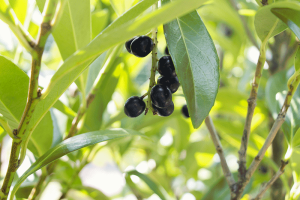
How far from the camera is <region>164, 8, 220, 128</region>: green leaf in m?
0.39

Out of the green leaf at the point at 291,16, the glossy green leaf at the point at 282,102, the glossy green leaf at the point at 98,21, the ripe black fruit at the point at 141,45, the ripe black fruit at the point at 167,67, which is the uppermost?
the glossy green leaf at the point at 98,21

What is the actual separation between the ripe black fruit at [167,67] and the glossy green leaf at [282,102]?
12.7 inches

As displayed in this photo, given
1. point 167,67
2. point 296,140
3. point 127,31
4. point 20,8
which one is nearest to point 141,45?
point 167,67

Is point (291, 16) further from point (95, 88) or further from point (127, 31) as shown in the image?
point (95, 88)

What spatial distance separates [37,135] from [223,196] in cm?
50

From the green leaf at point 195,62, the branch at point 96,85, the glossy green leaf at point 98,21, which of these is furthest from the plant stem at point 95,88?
the green leaf at point 195,62

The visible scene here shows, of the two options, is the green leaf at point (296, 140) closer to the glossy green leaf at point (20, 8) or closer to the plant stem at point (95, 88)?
the plant stem at point (95, 88)

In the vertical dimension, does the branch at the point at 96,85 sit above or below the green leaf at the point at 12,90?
below

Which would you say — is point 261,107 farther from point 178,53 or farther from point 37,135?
point 37,135

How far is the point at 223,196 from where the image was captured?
0.66 metres

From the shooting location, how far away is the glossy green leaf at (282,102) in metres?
0.58

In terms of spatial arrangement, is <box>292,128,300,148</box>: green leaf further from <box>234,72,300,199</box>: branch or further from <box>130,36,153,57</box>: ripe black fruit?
<box>130,36,153,57</box>: ripe black fruit

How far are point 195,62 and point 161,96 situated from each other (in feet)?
0.29

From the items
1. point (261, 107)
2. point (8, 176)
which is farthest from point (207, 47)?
point (261, 107)
